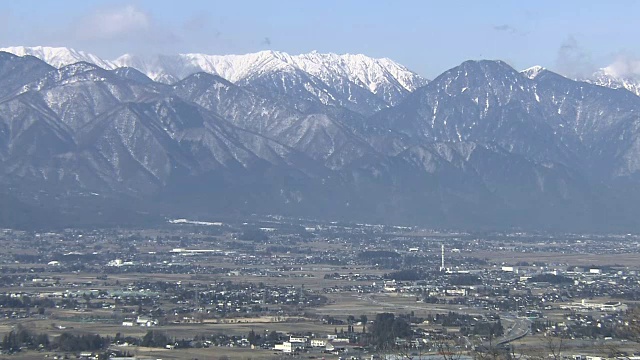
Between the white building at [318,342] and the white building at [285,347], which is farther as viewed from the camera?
the white building at [318,342]

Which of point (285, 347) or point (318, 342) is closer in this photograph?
point (285, 347)

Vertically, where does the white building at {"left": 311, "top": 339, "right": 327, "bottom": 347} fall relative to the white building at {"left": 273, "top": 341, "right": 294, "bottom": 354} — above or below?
above

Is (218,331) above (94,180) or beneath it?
beneath

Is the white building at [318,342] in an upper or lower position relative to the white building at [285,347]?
upper

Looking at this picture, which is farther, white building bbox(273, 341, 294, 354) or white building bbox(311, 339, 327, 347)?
white building bbox(311, 339, 327, 347)

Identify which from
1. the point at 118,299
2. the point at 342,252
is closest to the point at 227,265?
the point at 342,252

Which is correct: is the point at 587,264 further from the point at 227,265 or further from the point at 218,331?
the point at 218,331

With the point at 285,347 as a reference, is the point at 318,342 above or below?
above

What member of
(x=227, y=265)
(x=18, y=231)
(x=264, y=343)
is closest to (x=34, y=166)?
(x=18, y=231)

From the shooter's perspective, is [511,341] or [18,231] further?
[18,231]

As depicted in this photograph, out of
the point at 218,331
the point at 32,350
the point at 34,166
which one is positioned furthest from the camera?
the point at 34,166

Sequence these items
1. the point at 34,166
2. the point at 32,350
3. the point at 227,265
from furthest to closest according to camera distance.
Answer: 1. the point at 34,166
2. the point at 227,265
3. the point at 32,350
